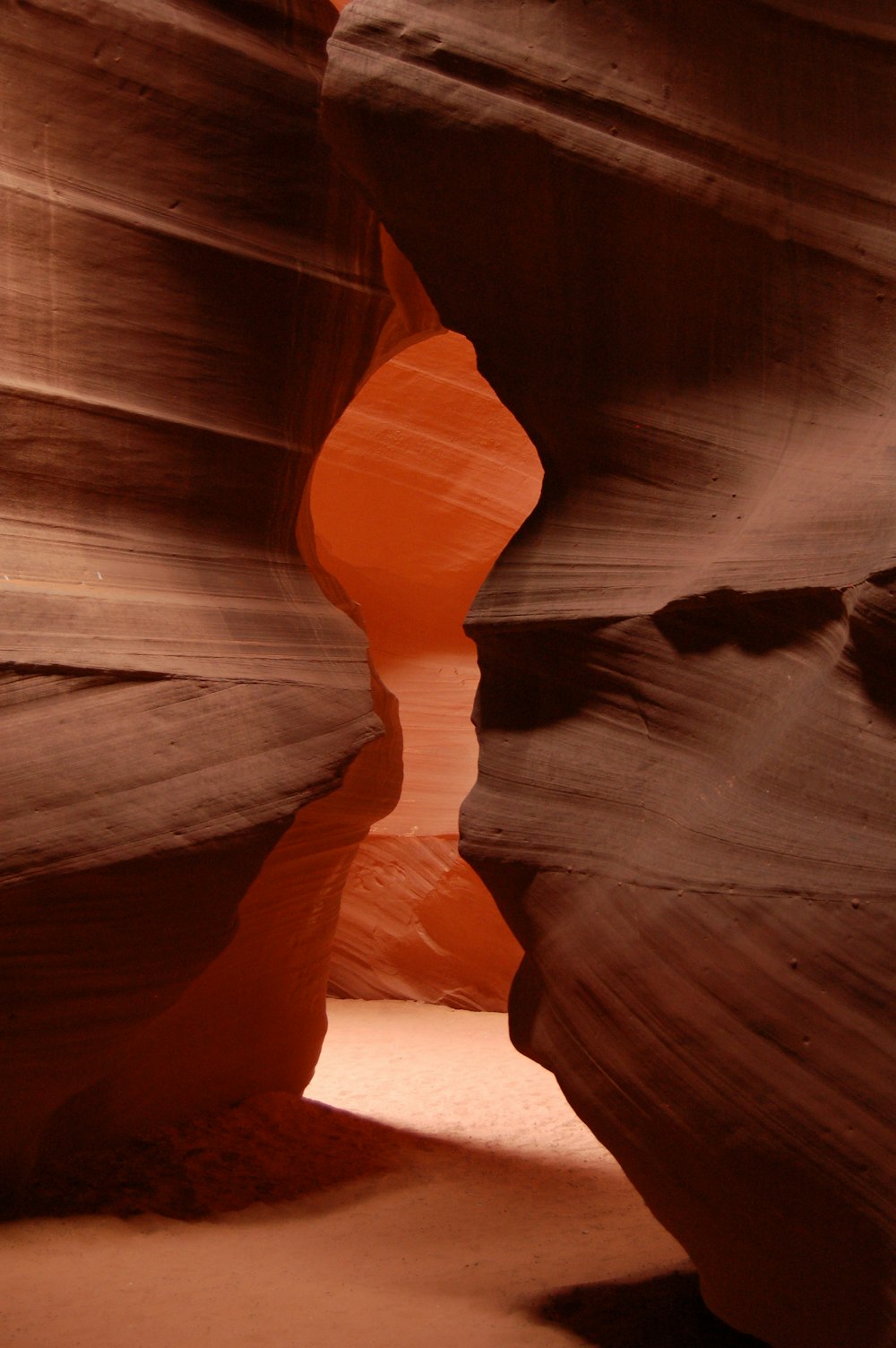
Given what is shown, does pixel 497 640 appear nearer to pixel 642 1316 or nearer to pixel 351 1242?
pixel 642 1316

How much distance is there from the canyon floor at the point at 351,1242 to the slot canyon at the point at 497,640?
18 mm

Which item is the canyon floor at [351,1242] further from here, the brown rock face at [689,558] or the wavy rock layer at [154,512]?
the brown rock face at [689,558]

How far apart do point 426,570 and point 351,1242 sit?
4070 millimetres

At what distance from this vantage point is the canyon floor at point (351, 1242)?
2521 mm

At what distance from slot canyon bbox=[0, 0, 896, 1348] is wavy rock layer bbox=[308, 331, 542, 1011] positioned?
280 centimetres

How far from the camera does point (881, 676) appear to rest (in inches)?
83.3

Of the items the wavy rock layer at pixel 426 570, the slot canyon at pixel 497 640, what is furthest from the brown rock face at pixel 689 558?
the wavy rock layer at pixel 426 570

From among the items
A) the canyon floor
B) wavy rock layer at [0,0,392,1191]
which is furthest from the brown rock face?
wavy rock layer at [0,0,392,1191]

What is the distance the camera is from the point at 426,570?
22.1 feet

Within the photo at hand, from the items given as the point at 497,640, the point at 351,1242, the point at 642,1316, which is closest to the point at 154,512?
the point at 497,640

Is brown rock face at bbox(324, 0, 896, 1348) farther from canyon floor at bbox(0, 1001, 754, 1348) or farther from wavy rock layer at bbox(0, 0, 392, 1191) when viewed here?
wavy rock layer at bbox(0, 0, 392, 1191)

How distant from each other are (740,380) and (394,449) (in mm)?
4034

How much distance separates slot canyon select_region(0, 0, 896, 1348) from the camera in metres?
2.19

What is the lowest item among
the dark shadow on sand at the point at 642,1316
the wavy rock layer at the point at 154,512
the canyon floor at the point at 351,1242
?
the canyon floor at the point at 351,1242
